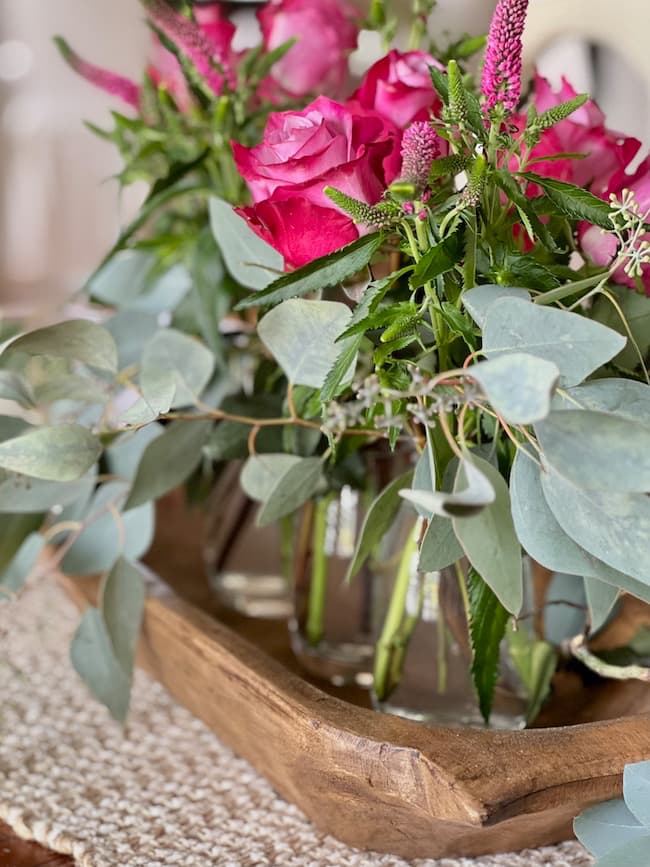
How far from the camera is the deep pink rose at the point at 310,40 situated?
47 centimetres

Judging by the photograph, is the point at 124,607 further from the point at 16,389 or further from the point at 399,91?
the point at 399,91

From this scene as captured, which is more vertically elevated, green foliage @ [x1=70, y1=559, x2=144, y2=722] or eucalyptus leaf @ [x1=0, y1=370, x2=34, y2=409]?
eucalyptus leaf @ [x1=0, y1=370, x2=34, y2=409]

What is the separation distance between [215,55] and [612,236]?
0.20m

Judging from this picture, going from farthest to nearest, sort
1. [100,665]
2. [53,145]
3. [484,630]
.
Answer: [53,145] → [100,665] → [484,630]

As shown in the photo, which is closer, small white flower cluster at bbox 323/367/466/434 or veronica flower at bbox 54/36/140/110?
small white flower cluster at bbox 323/367/466/434

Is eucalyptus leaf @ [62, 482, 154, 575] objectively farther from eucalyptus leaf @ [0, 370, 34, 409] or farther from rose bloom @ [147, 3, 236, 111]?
rose bloom @ [147, 3, 236, 111]

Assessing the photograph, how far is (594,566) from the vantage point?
0.32 metres

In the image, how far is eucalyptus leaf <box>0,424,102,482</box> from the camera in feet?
1.21

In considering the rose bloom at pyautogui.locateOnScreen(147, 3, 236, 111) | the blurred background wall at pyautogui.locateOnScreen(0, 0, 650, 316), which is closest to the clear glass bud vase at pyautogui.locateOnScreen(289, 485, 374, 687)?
the rose bloom at pyautogui.locateOnScreen(147, 3, 236, 111)

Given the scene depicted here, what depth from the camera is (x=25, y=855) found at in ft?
1.26

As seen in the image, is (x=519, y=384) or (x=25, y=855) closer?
(x=519, y=384)

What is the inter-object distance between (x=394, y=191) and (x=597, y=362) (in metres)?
0.08

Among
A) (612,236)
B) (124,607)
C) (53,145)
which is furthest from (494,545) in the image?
(53,145)

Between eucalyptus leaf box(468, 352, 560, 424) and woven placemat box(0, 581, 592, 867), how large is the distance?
185 millimetres
